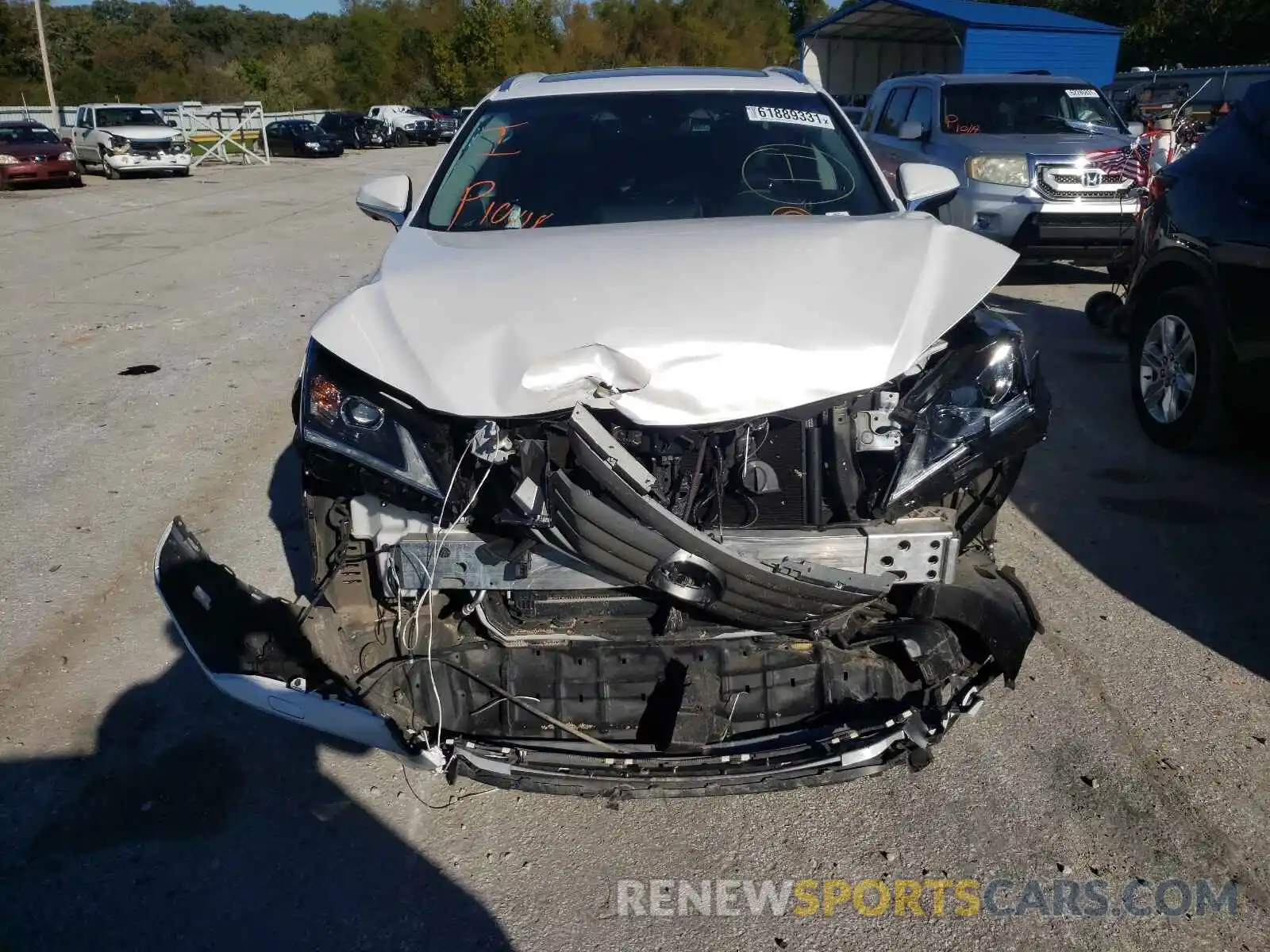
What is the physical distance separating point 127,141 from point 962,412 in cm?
2597

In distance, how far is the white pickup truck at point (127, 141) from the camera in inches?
945

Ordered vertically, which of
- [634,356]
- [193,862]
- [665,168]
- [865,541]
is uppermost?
[665,168]

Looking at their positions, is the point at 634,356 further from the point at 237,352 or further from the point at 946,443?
the point at 237,352

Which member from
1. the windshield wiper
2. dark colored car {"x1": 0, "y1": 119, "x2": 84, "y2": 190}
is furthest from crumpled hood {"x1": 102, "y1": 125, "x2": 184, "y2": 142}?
the windshield wiper

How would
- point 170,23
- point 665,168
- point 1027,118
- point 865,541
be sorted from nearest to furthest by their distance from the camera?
point 865,541
point 665,168
point 1027,118
point 170,23

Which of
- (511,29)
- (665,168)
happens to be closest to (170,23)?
(511,29)

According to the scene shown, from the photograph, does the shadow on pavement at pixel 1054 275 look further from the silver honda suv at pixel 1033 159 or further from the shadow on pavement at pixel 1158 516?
the shadow on pavement at pixel 1158 516

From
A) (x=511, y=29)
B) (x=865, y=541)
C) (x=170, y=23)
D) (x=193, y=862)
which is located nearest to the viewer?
(x=865, y=541)

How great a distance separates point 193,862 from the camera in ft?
8.90

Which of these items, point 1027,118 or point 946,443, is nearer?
point 946,443

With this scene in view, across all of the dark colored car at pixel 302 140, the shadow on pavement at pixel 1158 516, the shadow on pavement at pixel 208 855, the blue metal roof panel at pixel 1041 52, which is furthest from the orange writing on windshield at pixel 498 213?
the dark colored car at pixel 302 140

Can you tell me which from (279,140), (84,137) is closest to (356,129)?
(279,140)

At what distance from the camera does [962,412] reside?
8.81 feet

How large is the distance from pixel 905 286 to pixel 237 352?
6345mm
